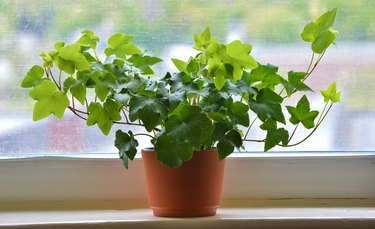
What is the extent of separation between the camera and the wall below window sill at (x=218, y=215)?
1.16m

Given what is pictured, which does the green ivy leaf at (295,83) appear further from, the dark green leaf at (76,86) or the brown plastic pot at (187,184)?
the dark green leaf at (76,86)

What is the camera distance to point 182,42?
1430 mm

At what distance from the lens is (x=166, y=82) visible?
3.94 feet

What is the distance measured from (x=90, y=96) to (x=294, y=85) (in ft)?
1.43

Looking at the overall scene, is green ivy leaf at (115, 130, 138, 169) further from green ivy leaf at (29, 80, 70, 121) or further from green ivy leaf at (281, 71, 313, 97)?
green ivy leaf at (281, 71, 313, 97)

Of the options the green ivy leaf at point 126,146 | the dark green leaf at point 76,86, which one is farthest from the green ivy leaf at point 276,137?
the dark green leaf at point 76,86

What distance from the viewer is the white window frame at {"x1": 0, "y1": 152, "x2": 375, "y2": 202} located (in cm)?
139

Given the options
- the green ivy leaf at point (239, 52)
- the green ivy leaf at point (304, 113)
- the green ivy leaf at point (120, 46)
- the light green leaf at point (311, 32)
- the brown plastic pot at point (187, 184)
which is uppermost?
the light green leaf at point (311, 32)

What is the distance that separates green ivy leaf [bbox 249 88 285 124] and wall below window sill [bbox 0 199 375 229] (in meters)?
0.17

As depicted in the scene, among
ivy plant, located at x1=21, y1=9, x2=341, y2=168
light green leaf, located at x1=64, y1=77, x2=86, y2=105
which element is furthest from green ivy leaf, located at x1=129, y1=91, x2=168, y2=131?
light green leaf, located at x1=64, y1=77, x2=86, y2=105

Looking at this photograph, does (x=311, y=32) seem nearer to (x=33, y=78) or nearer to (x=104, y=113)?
(x=104, y=113)

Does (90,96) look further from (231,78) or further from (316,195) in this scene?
(316,195)

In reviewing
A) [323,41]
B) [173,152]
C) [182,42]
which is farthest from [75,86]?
[323,41]

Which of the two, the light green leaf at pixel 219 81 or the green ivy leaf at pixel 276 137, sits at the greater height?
the light green leaf at pixel 219 81
